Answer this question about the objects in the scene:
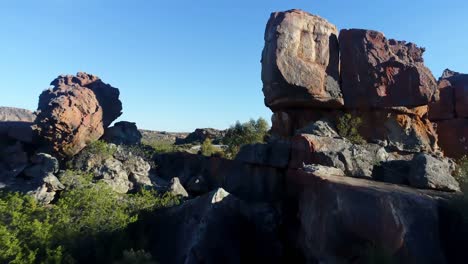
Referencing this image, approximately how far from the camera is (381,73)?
1927 centimetres

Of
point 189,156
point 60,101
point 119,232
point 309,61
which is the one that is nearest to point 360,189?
point 119,232

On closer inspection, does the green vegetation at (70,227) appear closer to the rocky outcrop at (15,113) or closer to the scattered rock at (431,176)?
the scattered rock at (431,176)

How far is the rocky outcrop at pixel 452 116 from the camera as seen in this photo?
75.0ft

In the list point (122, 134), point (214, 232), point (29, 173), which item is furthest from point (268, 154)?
point (122, 134)

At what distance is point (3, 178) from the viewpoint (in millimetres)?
22172

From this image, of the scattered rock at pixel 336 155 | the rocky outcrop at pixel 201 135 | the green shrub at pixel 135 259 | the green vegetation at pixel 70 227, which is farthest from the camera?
the rocky outcrop at pixel 201 135

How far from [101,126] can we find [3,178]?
23.1 ft

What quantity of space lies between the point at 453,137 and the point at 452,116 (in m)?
1.57

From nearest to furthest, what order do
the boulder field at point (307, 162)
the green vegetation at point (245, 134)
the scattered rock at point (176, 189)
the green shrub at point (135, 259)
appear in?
the boulder field at point (307, 162) → the green shrub at point (135, 259) → the scattered rock at point (176, 189) → the green vegetation at point (245, 134)

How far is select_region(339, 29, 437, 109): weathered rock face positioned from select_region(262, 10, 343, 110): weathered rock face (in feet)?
2.24

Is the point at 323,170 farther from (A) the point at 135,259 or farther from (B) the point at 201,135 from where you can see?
(B) the point at 201,135

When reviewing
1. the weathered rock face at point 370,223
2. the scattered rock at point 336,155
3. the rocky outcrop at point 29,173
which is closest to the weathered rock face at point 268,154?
the scattered rock at point 336,155

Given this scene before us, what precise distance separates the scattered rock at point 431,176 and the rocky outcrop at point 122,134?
68.8 ft

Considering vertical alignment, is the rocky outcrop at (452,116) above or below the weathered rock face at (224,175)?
above
